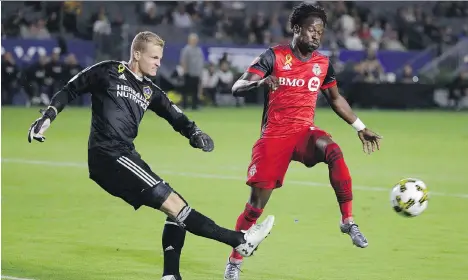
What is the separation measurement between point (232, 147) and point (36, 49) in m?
13.4

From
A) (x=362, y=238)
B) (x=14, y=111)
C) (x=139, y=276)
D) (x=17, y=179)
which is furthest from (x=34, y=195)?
(x=14, y=111)

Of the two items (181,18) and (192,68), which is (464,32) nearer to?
(181,18)

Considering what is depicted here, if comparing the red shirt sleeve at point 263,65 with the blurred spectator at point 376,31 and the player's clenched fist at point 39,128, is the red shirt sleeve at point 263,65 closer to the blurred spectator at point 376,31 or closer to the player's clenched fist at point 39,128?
→ the player's clenched fist at point 39,128

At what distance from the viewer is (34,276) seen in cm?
922

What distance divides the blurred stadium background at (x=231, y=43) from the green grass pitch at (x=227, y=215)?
904 cm

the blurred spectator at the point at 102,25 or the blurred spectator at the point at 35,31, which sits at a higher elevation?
the blurred spectator at the point at 102,25

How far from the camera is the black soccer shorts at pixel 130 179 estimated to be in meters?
8.15

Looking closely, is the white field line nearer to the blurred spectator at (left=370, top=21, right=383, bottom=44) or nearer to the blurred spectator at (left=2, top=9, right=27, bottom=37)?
the blurred spectator at (left=2, top=9, right=27, bottom=37)

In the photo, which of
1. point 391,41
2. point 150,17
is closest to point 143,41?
Answer: point 150,17

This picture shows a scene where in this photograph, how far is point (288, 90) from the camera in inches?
377

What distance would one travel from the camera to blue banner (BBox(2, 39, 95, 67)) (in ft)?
108

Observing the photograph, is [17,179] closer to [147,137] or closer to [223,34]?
[147,137]

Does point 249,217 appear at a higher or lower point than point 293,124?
lower

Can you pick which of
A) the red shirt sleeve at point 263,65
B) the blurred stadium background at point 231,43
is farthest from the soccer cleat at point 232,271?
the blurred stadium background at point 231,43
